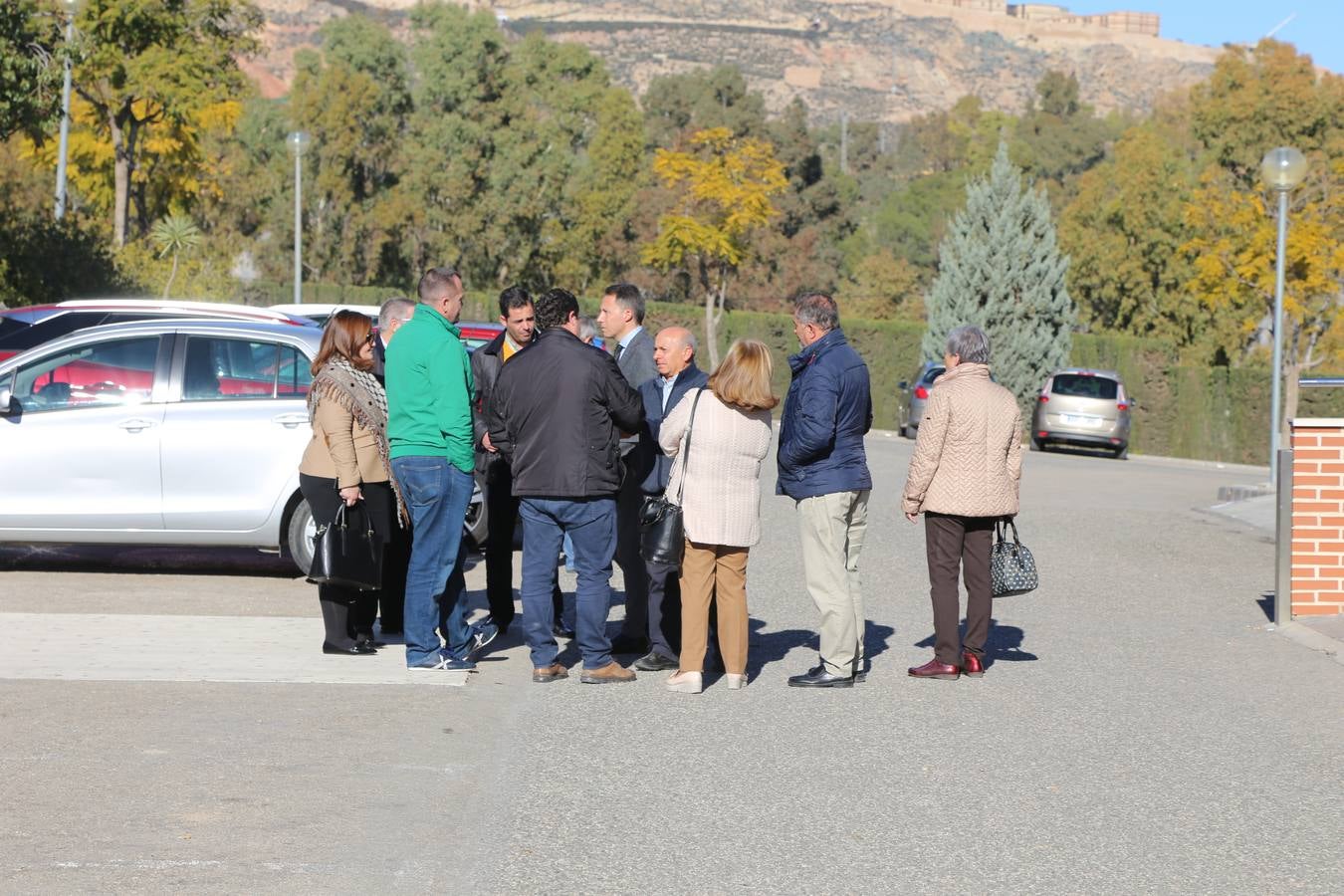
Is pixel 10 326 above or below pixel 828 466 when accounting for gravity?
above

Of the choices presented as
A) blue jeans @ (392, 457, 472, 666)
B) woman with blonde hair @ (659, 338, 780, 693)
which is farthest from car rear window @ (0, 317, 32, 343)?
woman with blonde hair @ (659, 338, 780, 693)

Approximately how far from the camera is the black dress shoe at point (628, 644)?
1042cm

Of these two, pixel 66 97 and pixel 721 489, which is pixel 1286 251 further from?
pixel 721 489

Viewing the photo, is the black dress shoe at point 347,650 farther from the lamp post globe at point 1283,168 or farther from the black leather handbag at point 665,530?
the lamp post globe at point 1283,168

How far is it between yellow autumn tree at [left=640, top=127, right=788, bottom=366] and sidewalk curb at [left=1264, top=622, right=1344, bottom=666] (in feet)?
170

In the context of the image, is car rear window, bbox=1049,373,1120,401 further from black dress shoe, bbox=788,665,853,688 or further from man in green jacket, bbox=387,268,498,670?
man in green jacket, bbox=387,268,498,670

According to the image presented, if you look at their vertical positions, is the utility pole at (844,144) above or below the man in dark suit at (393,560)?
above

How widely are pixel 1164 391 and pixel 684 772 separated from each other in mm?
38221

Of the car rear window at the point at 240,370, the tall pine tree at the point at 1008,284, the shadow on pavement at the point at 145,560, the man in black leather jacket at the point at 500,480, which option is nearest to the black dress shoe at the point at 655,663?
the man in black leather jacket at the point at 500,480

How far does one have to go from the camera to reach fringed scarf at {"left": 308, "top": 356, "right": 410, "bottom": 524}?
970 cm

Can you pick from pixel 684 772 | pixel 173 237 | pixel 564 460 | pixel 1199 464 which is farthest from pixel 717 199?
pixel 684 772

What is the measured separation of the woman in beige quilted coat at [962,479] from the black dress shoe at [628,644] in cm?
151

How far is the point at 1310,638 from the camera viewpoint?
11.6 m

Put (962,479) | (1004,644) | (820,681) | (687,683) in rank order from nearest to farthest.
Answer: (687,683) < (820,681) < (962,479) < (1004,644)
